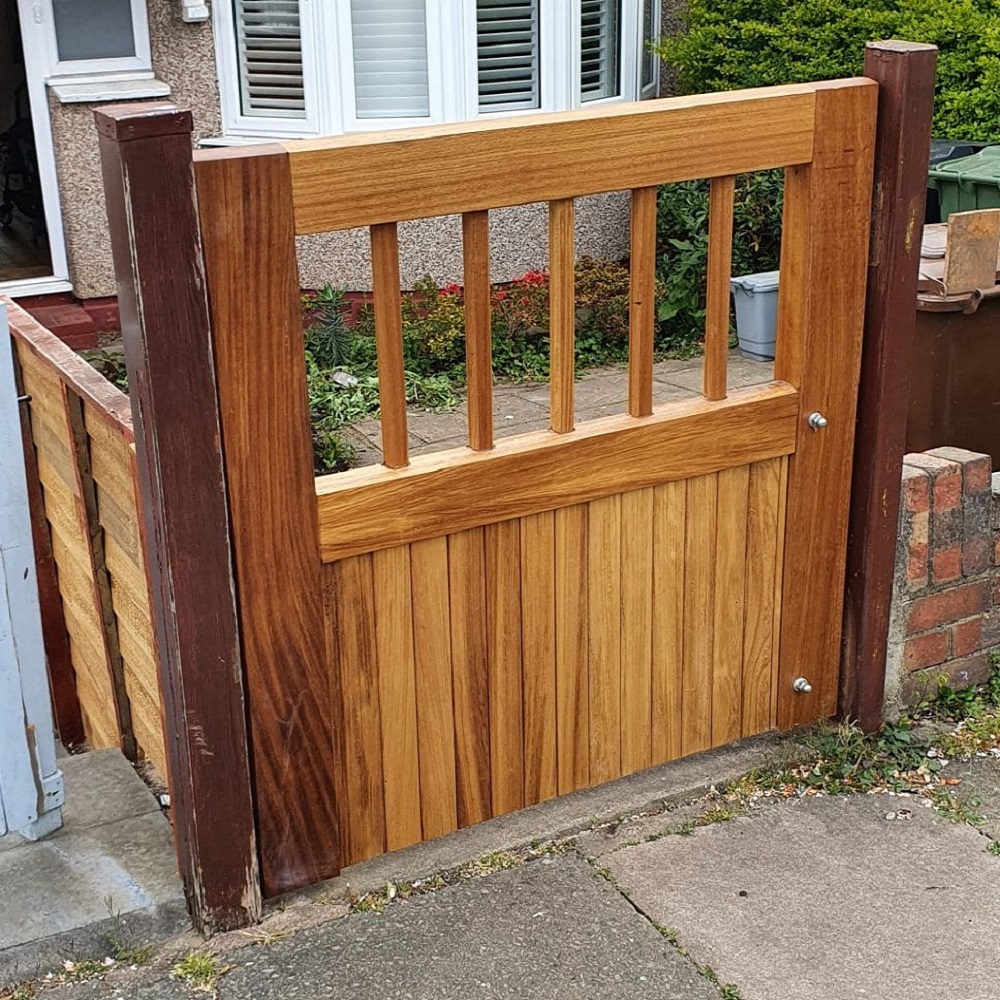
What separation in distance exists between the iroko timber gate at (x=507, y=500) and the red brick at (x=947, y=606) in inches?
10.4

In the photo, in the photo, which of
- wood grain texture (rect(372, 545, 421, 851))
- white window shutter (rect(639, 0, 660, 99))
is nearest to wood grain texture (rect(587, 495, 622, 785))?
wood grain texture (rect(372, 545, 421, 851))

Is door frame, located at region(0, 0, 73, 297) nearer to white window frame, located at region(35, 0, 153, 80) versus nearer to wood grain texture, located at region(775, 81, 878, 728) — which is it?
white window frame, located at region(35, 0, 153, 80)

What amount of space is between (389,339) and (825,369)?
1.10m

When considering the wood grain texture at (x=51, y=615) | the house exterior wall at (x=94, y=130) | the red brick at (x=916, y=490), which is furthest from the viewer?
the house exterior wall at (x=94, y=130)

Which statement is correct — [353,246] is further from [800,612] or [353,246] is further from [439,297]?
[800,612]

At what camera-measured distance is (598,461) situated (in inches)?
117

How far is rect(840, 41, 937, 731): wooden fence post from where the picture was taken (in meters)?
3.03

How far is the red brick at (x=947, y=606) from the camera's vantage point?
3.56m

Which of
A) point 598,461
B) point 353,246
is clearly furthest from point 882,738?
point 353,246

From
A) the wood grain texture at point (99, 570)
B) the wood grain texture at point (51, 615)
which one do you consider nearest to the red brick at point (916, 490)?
the wood grain texture at point (99, 570)

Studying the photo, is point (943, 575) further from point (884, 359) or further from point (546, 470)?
point (546, 470)

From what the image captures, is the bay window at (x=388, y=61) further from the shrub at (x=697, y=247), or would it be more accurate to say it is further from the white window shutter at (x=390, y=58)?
the shrub at (x=697, y=247)

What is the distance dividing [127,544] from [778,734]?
5.54 feet

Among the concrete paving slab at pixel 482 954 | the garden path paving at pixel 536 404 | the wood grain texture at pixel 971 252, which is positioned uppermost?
the wood grain texture at pixel 971 252
